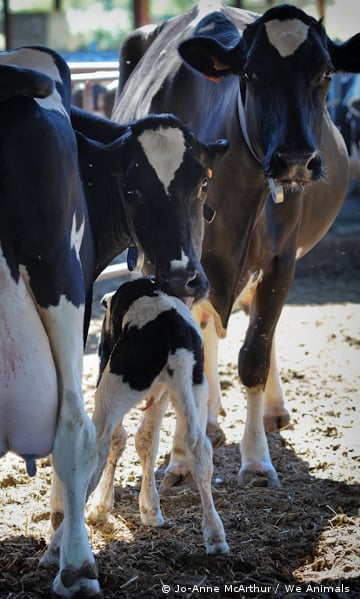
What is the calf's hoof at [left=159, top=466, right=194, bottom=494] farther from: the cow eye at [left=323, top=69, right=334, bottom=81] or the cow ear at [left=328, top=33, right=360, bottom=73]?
the cow ear at [left=328, top=33, right=360, bottom=73]

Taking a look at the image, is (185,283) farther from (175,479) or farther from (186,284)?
(175,479)

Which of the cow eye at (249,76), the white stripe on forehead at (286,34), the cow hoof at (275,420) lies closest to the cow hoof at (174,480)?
the cow hoof at (275,420)

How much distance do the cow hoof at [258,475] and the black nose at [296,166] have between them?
1.58 meters

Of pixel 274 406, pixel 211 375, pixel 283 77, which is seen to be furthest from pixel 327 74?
pixel 274 406

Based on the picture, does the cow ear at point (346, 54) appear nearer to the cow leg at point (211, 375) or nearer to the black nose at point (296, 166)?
the black nose at point (296, 166)

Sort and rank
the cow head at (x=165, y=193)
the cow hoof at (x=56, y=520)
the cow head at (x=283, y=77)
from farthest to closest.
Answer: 1. the cow head at (x=283, y=77)
2. the cow head at (x=165, y=193)
3. the cow hoof at (x=56, y=520)

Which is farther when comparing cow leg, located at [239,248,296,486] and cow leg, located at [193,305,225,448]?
cow leg, located at [193,305,225,448]

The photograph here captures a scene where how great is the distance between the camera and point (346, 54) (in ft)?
16.8

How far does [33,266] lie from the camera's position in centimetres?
347

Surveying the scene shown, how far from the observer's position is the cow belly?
3.45 metres

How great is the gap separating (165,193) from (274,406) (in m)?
2.32

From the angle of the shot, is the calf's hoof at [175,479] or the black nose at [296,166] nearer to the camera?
the black nose at [296,166]

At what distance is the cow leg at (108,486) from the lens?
4.57 metres

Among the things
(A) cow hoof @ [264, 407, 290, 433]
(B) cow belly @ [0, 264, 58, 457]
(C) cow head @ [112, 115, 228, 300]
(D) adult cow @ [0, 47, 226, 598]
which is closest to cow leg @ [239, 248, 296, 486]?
(A) cow hoof @ [264, 407, 290, 433]
